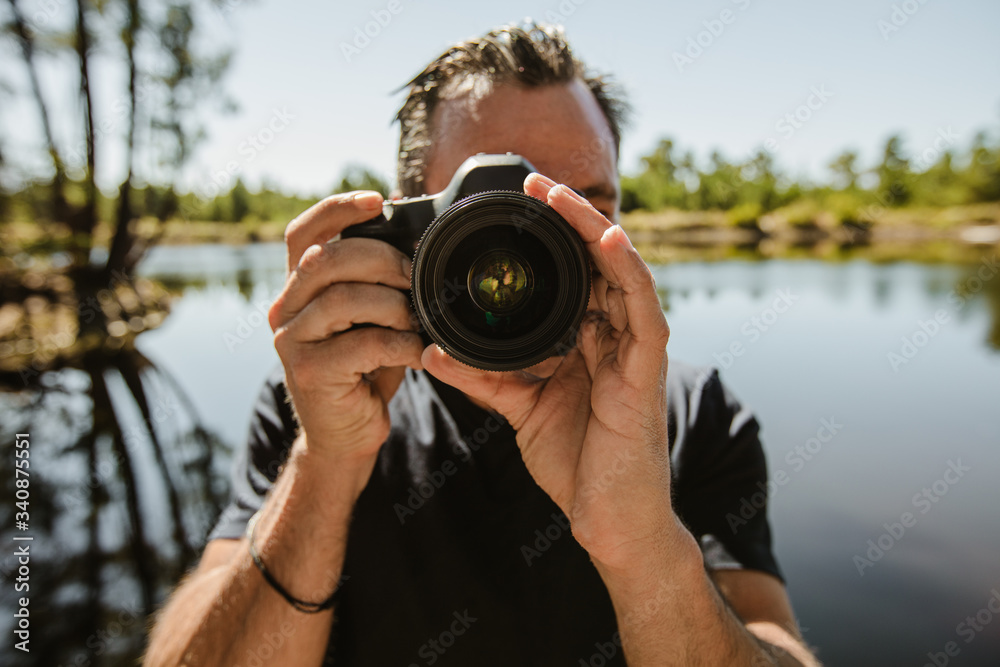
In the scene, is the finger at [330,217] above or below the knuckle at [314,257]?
above

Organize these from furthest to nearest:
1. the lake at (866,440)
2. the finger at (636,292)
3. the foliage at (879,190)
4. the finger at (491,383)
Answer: the foliage at (879,190) < the lake at (866,440) < the finger at (491,383) < the finger at (636,292)

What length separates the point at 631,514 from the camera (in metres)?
0.98

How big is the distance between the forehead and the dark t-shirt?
655 millimetres

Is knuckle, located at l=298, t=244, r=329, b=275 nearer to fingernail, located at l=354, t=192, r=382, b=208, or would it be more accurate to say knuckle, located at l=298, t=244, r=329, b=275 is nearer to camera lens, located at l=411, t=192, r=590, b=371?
fingernail, located at l=354, t=192, r=382, b=208

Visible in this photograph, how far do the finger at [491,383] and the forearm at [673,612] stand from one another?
38 centimetres

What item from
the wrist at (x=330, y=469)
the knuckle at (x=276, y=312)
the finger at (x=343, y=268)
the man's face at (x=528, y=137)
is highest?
the man's face at (x=528, y=137)

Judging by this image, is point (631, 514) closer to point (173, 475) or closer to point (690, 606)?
point (690, 606)

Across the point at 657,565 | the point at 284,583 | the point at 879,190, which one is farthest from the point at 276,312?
the point at 879,190

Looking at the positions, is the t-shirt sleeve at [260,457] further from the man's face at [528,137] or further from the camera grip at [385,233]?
the man's face at [528,137]

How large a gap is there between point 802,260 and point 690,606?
51.3ft

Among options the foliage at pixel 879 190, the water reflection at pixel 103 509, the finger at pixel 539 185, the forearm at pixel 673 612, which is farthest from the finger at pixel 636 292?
the foliage at pixel 879 190

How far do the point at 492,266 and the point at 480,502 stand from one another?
1.93 feet

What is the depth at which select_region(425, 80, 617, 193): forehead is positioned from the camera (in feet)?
4.52

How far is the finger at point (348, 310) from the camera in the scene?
44.2 inches
